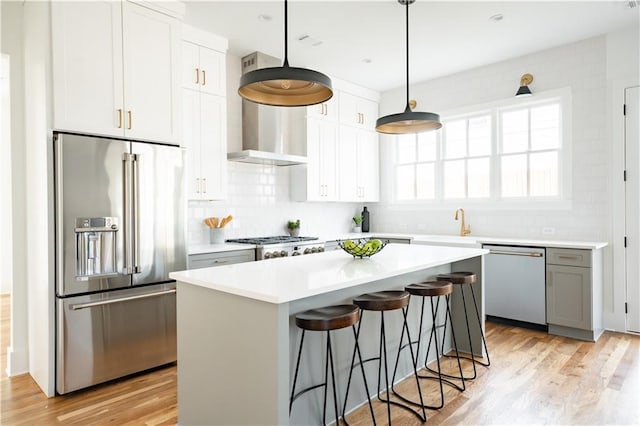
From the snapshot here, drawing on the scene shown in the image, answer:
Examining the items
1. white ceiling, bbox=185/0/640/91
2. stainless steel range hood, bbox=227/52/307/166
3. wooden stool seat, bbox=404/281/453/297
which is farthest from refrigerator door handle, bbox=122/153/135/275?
wooden stool seat, bbox=404/281/453/297

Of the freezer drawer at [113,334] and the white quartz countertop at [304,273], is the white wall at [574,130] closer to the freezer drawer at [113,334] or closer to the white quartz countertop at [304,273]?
the white quartz countertop at [304,273]

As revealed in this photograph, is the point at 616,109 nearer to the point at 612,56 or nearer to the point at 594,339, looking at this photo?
the point at 612,56

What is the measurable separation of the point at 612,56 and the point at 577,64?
0.32 meters

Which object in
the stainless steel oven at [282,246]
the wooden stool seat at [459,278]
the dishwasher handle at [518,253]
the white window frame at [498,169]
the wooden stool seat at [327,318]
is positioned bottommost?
the wooden stool seat at [327,318]

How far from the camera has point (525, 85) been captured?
475 cm

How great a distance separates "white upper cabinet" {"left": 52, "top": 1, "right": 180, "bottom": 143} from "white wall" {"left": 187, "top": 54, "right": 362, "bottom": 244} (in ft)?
4.09

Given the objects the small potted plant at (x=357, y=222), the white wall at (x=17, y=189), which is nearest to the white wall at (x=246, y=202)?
the small potted plant at (x=357, y=222)

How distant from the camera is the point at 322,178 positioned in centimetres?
535

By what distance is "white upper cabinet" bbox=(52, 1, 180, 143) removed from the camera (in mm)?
2824

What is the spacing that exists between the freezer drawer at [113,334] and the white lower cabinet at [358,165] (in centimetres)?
302

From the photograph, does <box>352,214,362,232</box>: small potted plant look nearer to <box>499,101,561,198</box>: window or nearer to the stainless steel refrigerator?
<box>499,101,561,198</box>: window

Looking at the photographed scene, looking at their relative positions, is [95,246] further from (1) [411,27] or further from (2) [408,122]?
(1) [411,27]

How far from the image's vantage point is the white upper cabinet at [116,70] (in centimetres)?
282

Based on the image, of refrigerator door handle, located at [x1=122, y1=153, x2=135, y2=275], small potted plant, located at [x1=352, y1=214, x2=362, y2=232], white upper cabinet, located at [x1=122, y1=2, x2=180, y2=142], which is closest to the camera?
refrigerator door handle, located at [x1=122, y1=153, x2=135, y2=275]
